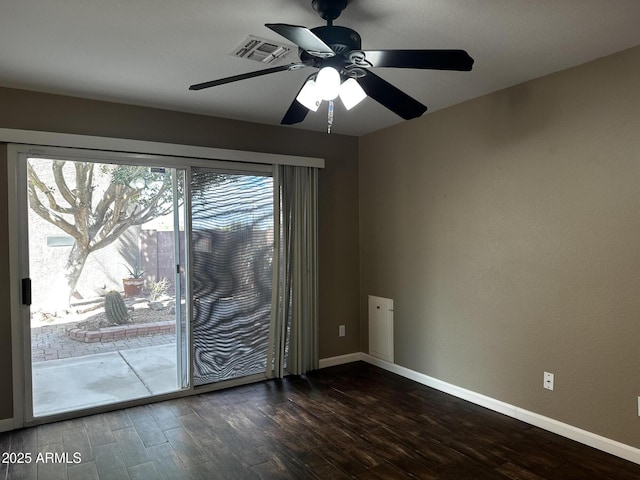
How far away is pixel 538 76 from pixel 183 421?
3.47m

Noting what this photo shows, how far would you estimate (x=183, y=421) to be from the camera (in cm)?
315

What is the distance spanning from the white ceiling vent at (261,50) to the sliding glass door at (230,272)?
142 cm

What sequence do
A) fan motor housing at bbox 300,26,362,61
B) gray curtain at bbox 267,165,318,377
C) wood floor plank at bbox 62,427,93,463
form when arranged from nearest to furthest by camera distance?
fan motor housing at bbox 300,26,362,61 < wood floor plank at bbox 62,427,93,463 < gray curtain at bbox 267,165,318,377

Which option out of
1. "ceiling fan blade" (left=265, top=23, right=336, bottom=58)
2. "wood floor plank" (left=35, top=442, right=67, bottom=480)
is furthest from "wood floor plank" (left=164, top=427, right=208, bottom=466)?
"ceiling fan blade" (left=265, top=23, right=336, bottom=58)

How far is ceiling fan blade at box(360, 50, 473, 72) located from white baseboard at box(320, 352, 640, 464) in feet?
7.89

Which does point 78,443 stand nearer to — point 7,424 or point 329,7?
point 7,424

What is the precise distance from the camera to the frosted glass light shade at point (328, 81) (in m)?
1.83

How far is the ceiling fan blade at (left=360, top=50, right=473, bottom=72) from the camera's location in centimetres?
170

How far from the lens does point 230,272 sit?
3859mm

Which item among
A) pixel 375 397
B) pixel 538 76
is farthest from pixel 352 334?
pixel 538 76

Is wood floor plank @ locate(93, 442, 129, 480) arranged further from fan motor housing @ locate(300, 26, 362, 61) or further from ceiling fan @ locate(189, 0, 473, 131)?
fan motor housing @ locate(300, 26, 362, 61)

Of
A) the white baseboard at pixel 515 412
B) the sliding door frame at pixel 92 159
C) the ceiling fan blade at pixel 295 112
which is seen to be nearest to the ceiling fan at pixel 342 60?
the ceiling fan blade at pixel 295 112

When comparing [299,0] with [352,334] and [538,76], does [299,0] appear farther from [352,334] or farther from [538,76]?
[352,334]

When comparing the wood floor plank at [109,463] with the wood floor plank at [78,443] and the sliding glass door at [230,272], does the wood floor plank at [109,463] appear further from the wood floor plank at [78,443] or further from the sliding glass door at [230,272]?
the sliding glass door at [230,272]
